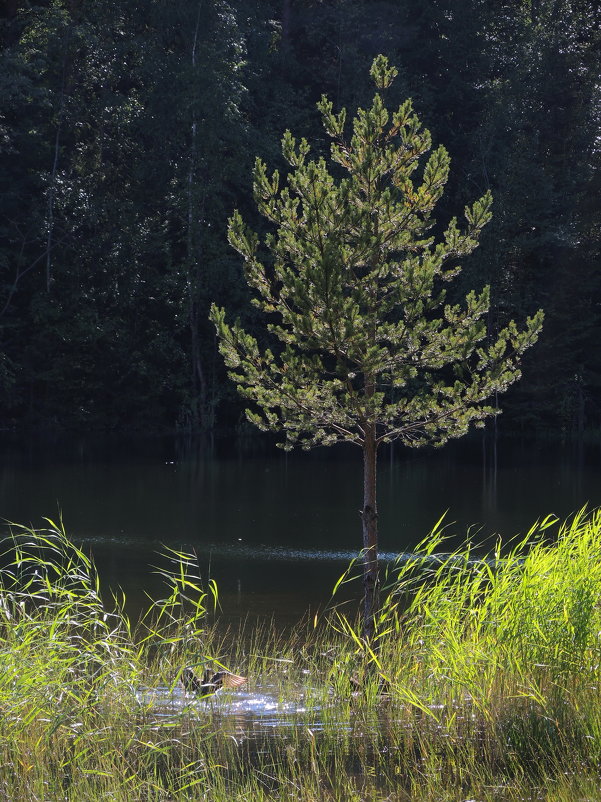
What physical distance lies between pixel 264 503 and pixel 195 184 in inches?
578

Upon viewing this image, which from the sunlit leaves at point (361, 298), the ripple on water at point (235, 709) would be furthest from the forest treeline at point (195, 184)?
the ripple on water at point (235, 709)

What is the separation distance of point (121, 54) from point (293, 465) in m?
13.8

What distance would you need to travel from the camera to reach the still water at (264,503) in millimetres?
14570

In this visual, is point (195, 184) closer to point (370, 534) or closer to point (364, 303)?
point (364, 303)

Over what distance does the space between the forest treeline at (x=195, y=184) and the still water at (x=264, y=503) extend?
12.5 feet

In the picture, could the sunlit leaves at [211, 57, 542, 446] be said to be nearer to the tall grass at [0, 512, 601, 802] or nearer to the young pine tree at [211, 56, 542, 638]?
the young pine tree at [211, 56, 542, 638]

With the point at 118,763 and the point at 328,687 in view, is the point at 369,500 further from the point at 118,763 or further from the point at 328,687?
the point at 118,763

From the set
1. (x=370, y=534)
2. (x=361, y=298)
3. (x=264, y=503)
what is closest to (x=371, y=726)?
(x=370, y=534)

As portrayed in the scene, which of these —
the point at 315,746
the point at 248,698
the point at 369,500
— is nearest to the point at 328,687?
the point at 248,698

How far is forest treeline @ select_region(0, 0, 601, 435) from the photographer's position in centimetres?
3294

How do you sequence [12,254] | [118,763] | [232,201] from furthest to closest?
[232,201] < [12,254] < [118,763]

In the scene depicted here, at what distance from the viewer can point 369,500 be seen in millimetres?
9117

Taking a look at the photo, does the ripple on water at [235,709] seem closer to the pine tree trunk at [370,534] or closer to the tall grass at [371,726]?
the tall grass at [371,726]

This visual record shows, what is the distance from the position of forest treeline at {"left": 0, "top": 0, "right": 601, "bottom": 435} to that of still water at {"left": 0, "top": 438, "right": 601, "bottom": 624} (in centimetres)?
380
